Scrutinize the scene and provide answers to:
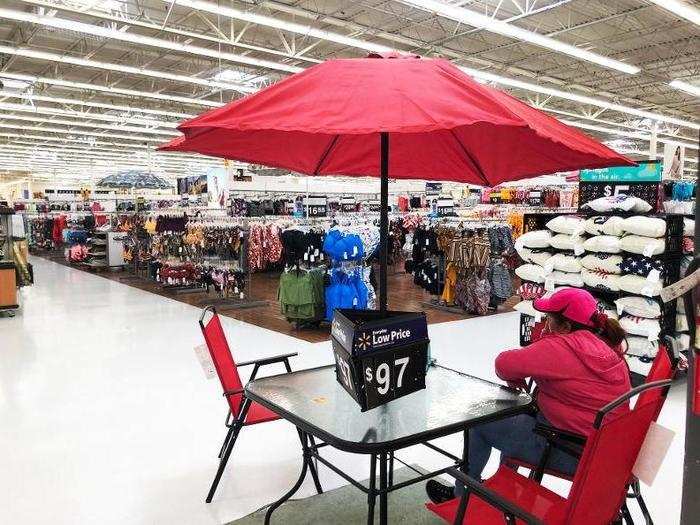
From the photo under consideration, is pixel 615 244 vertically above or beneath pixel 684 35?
beneath

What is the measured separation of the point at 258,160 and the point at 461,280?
551 centimetres

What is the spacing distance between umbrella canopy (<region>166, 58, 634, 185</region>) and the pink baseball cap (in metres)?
0.56

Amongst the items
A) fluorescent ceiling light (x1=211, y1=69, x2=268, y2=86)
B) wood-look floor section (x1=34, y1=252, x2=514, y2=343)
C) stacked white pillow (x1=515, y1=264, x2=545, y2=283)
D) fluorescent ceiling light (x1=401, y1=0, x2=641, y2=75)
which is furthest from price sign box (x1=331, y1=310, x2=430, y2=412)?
fluorescent ceiling light (x1=211, y1=69, x2=268, y2=86)

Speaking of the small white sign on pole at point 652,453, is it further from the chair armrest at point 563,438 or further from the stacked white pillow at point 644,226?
the stacked white pillow at point 644,226

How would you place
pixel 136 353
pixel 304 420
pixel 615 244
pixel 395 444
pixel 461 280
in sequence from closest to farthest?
pixel 395 444
pixel 304 420
pixel 615 244
pixel 136 353
pixel 461 280

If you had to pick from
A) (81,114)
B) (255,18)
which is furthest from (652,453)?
(81,114)

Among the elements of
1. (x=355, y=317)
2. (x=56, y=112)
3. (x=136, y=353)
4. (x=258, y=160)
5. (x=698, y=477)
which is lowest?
(x=136, y=353)

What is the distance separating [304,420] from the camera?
2.15m

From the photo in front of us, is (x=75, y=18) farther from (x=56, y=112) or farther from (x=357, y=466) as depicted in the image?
(x=357, y=466)

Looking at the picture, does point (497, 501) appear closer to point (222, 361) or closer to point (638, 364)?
point (222, 361)

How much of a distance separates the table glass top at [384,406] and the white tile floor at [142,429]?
31.8 inches

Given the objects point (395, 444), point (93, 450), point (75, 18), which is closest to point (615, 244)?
point (395, 444)

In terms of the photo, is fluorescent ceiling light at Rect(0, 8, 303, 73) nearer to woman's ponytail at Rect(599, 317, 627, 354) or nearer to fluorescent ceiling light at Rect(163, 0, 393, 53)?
fluorescent ceiling light at Rect(163, 0, 393, 53)

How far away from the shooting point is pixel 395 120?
1688 mm
